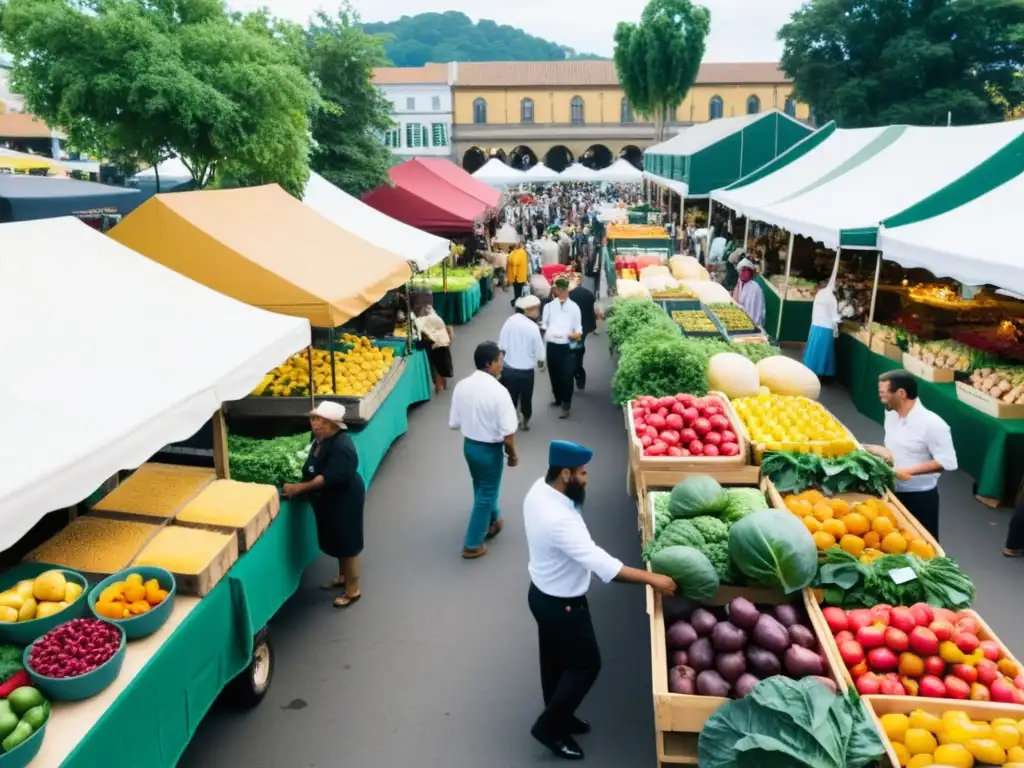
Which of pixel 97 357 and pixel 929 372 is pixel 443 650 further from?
pixel 929 372

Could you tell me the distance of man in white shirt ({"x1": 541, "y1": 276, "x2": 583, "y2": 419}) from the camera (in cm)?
945

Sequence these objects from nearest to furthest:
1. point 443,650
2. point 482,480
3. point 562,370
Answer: point 443,650 < point 482,480 < point 562,370

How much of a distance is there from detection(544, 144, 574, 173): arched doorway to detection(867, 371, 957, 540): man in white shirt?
6552cm

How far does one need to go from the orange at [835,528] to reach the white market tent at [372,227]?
7.30 metres

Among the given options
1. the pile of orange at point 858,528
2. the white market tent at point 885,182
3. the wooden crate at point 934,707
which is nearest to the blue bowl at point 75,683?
the wooden crate at point 934,707

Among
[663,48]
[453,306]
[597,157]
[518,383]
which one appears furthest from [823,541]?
[597,157]

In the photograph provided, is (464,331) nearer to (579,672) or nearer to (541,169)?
(579,672)

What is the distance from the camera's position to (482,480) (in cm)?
636

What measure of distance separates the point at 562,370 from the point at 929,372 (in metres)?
3.92

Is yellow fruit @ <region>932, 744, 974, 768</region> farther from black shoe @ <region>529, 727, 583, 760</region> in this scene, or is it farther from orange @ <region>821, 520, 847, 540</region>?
black shoe @ <region>529, 727, 583, 760</region>

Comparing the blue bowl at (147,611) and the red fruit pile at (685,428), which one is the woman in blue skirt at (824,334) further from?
the blue bowl at (147,611)

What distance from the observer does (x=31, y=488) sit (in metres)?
3.17

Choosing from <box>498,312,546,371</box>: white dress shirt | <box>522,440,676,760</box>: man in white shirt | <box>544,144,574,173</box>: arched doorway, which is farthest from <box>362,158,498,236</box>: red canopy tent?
<box>544,144,574,173</box>: arched doorway

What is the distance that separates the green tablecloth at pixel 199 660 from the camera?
335 cm
